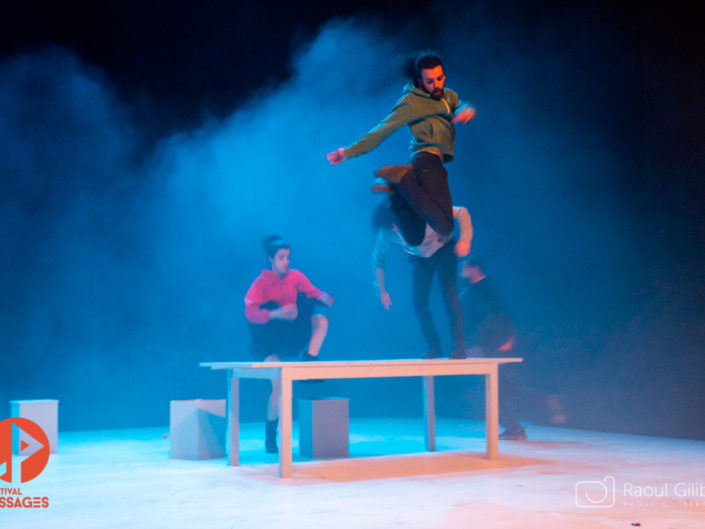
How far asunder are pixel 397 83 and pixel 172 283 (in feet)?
9.26

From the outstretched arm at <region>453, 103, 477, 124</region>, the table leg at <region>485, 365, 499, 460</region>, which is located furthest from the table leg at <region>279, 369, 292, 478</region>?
the outstretched arm at <region>453, 103, 477, 124</region>

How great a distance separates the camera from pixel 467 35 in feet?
22.2

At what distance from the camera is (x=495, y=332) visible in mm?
5273

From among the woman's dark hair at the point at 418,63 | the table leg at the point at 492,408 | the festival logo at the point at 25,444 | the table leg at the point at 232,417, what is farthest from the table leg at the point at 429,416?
the festival logo at the point at 25,444

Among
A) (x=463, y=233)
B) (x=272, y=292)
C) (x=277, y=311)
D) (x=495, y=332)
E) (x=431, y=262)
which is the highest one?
(x=463, y=233)

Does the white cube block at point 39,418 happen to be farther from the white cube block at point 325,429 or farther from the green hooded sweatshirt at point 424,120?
the green hooded sweatshirt at point 424,120

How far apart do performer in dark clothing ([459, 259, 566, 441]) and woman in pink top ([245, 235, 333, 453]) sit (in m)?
1.18

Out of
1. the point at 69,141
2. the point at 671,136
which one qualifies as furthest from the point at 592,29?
the point at 69,141

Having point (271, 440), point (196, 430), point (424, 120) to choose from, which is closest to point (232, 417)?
point (196, 430)

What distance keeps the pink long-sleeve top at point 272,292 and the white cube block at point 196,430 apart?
0.61 metres

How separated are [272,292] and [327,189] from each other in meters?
2.48

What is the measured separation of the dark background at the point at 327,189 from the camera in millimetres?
5523

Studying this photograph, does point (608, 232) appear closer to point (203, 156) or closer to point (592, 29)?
point (592, 29)

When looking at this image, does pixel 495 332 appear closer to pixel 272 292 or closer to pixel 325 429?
pixel 325 429
